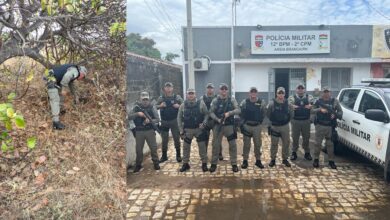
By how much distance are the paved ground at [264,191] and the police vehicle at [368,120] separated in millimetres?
74

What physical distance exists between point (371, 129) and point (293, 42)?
0.57 meters

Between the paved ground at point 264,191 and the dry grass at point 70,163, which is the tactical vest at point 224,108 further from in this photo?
the dry grass at point 70,163

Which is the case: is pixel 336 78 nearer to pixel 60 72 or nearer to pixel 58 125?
pixel 60 72

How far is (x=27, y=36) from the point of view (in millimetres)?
2398

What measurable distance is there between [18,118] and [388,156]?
182cm

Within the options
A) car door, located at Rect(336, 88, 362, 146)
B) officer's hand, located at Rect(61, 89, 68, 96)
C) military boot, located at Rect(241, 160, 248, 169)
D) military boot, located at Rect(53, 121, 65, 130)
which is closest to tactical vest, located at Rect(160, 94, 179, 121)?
military boot, located at Rect(241, 160, 248, 169)

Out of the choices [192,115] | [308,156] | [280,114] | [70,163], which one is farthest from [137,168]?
[70,163]

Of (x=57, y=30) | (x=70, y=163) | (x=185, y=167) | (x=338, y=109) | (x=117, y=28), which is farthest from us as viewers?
(x=70, y=163)

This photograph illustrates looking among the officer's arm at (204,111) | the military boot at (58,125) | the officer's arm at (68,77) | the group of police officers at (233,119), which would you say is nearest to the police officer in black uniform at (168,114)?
the group of police officers at (233,119)

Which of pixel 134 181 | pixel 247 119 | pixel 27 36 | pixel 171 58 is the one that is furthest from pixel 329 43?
pixel 27 36

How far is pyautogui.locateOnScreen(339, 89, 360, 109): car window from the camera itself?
130 cm

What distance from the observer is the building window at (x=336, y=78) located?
1.20 m

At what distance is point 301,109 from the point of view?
4.39 ft

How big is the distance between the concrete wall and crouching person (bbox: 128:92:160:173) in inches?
1.3
